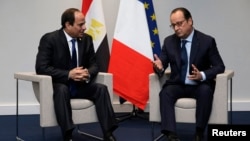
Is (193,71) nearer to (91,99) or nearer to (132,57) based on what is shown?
(91,99)

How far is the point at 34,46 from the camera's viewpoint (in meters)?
4.89

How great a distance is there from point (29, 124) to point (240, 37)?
2.83 meters

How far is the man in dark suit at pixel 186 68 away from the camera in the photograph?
3.33m

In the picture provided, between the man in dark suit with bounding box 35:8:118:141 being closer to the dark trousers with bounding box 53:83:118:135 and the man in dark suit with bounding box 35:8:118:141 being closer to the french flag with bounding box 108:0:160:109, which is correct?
the dark trousers with bounding box 53:83:118:135

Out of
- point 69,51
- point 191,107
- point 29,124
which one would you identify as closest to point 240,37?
point 191,107

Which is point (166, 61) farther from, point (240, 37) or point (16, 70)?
point (16, 70)

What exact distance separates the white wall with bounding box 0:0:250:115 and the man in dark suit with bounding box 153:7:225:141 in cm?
136

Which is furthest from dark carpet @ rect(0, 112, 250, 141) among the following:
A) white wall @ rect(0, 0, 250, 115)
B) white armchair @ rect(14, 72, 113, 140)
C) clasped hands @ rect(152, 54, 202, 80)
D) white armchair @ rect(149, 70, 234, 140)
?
clasped hands @ rect(152, 54, 202, 80)

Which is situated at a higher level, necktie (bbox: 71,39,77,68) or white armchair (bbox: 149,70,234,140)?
necktie (bbox: 71,39,77,68)

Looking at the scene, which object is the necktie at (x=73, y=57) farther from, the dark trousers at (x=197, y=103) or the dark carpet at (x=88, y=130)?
the dark trousers at (x=197, y=103)

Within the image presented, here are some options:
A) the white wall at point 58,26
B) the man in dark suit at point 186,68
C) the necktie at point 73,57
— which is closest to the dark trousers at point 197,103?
the man in dark suit at point 186,68

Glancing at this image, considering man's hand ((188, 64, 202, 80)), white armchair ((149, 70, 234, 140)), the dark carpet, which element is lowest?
the dark carpet

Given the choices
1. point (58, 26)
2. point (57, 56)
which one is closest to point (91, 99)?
point (57, 56)

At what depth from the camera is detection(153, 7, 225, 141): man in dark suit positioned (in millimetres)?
3328
